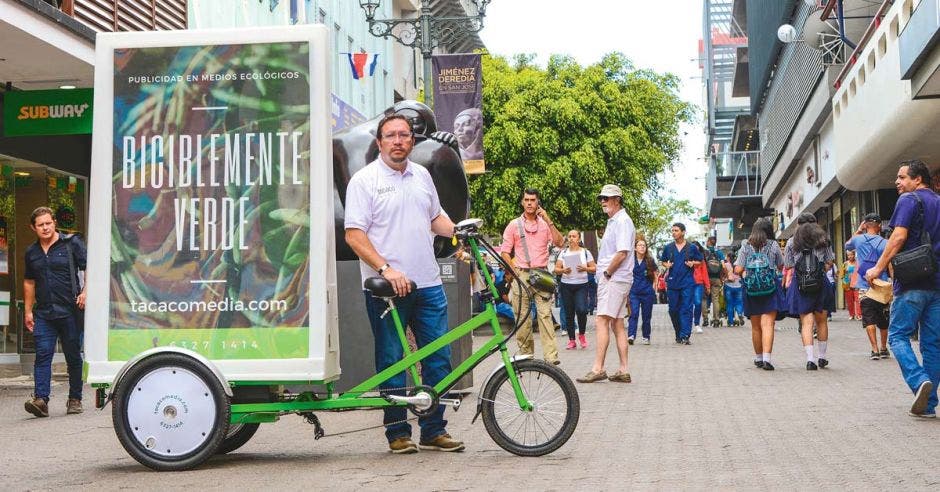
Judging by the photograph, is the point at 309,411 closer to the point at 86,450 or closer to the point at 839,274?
the point at 86,450

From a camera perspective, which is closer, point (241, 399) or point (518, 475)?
point (518, 475)

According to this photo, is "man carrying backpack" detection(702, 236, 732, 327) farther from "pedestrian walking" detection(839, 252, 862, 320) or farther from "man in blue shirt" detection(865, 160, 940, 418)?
"man in blue shirt" detection(865, 160, 940, 418)

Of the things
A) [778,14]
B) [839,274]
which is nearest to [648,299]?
[839,274]

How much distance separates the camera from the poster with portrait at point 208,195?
784cm

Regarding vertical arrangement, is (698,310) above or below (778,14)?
below

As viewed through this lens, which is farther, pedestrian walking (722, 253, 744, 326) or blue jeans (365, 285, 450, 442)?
pedestrian walking (722, 253, 744, 326)

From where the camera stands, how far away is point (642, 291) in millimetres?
21188

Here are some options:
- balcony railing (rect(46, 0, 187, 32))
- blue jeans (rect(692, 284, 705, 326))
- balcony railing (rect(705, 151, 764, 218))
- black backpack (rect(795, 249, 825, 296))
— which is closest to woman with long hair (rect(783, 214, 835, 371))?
black backpack (rect(795, 249, 825, 296))

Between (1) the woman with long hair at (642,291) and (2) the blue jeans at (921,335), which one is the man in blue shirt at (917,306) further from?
(1) the woman with long hair at (642,291)

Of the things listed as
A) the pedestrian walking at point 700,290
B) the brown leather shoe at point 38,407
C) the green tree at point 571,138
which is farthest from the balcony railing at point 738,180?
the brown leather shoe at point 38,407

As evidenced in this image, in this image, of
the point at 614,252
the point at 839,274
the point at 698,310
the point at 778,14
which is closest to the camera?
the point at 614,252

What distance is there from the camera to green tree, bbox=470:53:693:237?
43.8 m

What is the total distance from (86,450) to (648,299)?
43.2ft

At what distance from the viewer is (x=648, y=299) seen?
21.3m
